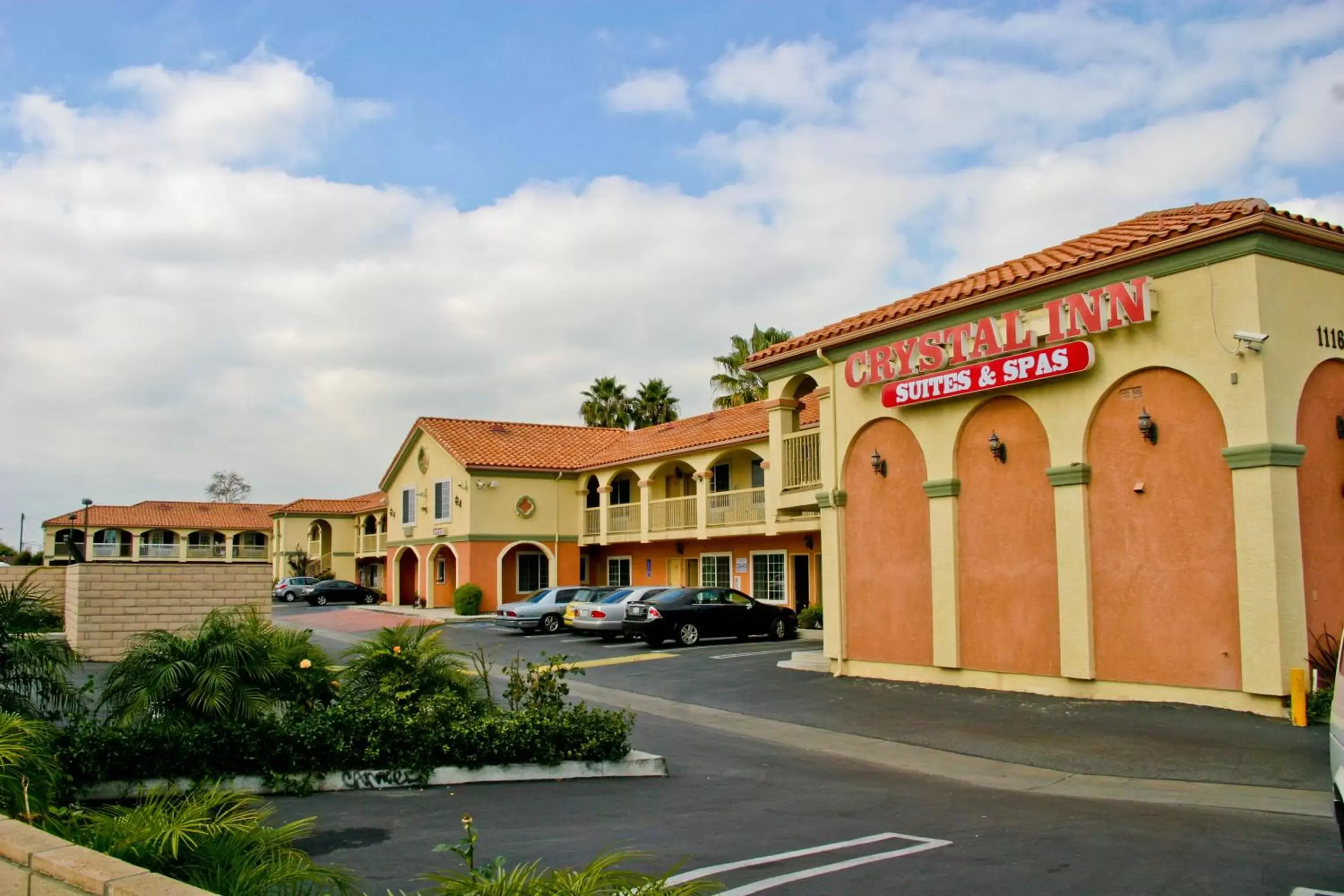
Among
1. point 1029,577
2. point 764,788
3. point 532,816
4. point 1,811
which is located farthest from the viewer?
point 1029,577

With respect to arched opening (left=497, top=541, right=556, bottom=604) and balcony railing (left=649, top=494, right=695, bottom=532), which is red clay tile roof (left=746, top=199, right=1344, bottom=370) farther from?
arched opening (left=497, top=541, right=556, bottom=604)

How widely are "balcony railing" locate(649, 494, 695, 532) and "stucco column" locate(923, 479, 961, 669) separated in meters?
17.2

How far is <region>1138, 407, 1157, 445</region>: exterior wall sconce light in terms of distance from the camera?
14273 mm

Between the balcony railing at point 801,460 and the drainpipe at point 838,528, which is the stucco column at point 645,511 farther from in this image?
the drainpipe at point 838,528

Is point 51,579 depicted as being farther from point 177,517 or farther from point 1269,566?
point 177,517

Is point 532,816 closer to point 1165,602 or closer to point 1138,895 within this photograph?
point 1138,895

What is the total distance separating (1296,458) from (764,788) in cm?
780

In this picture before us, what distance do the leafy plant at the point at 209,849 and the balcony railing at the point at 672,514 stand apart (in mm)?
28615

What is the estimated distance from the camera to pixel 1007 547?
53.6ft

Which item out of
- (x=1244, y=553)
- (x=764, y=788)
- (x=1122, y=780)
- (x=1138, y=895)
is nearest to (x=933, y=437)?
(x=1244, y=553)

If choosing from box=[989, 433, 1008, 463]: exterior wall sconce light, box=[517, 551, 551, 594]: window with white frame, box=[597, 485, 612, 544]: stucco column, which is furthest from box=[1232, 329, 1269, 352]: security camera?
box=[517, 551, 551, 594]: window with white frame

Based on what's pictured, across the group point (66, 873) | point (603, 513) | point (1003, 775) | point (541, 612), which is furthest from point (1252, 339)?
point (603, 513)

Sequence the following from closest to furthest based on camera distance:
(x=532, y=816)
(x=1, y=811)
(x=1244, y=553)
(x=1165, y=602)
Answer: (x=1, y=811) → (x=532, y=816) → (x=1244, y=553) → (x=1165, y=602)

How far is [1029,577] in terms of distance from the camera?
52.2 feet
